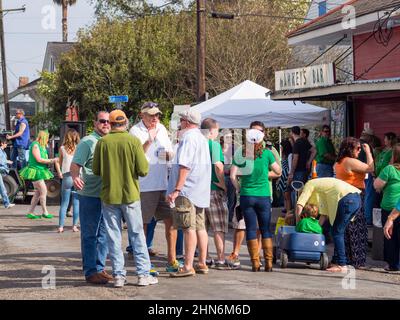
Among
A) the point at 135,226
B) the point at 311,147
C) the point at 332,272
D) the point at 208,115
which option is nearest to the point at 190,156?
the point at 135,226

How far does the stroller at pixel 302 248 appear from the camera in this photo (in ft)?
38.1

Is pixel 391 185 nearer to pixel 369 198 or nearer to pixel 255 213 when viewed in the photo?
pixel 255 213

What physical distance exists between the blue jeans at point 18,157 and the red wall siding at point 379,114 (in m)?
8.97

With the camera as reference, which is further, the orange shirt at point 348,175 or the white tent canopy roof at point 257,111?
the white tent canopy roof at point 257,111

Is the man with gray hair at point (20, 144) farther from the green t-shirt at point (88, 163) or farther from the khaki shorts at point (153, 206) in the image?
the green t-shirt at point (88, 163)

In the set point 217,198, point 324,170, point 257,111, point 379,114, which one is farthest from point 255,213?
point 379,114

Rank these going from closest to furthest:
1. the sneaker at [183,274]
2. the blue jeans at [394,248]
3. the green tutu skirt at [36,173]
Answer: the sneaker at [183,274]
the blue jeans at [394,248]
the green tutu skirt at [36,173]

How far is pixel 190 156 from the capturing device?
10492 millimetres

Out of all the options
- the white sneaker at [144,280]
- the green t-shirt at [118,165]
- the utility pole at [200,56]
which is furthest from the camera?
the utility pole at [200,56]

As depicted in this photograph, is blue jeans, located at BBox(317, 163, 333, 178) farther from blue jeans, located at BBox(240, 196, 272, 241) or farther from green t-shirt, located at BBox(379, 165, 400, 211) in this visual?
blue jeans, located at BBox(240, 196, 272, 241)

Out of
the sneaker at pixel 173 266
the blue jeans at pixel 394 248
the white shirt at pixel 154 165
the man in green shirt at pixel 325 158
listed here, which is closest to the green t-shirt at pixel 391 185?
the blue jeans at pixel 394 248
